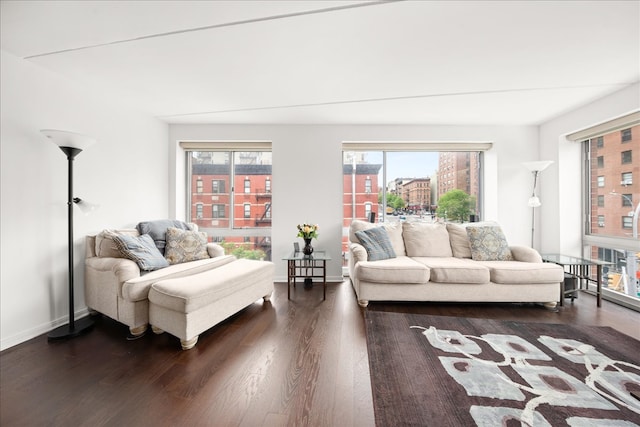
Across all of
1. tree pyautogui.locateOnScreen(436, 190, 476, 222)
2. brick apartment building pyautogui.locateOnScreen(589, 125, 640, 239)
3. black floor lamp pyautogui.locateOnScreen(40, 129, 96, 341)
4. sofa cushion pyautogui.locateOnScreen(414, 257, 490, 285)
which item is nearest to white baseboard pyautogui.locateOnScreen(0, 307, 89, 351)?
black floor lamp pyautogui.locateOnScreen(40, 129, 96, 341)

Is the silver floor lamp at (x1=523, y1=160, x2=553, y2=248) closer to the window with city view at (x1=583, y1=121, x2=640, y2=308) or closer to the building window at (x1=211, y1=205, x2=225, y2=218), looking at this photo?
the window with city view at (x1=583, y1=121, x2=640, y2=308)

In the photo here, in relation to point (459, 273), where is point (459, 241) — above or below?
above

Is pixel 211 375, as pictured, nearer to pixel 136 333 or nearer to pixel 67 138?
pixel 136 333

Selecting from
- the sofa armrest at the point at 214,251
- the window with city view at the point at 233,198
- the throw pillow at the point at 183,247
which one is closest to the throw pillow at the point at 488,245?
the window with city view at the point at 233,198

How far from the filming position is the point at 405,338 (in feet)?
6.86

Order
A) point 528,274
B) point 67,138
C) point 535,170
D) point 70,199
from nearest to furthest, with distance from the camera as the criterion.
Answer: point 67,138 → point 70,199 → point 528,274 → point 535,170

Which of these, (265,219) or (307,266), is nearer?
(307,266)

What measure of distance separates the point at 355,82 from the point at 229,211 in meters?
2.65

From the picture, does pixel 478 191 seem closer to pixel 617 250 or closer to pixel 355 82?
pixel 617 250

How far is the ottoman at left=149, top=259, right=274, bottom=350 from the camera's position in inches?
75.9

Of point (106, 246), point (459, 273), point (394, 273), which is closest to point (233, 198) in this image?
point (106, 246)

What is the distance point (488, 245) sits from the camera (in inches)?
123

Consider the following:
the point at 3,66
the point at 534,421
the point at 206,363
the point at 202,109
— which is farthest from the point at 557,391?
the point at 3,66

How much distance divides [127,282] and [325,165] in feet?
8.87
